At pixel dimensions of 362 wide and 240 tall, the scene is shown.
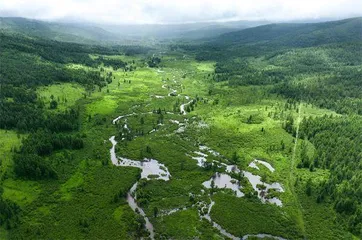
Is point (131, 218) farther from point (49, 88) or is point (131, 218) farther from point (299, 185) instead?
point (49, 88)

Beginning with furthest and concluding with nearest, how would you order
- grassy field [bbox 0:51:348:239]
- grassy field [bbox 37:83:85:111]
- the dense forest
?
1. grassy field [bbox 37:83:85:111]
2. the dense forest
3. grassy field [bbox 0:51:348:239]

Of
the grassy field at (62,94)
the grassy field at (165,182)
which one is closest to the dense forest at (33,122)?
the grassy field at (62,94)

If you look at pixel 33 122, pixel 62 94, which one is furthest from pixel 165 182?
pixel 62 94

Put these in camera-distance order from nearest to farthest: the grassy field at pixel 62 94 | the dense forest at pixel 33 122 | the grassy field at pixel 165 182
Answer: the grassy field at pixel 165 182 < the dense forest at pixel 33 122 < the grassy field at pixel 62 94

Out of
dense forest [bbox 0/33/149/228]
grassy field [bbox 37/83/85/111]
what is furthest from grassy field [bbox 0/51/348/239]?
dense forest [bbox 0/33/149/228]

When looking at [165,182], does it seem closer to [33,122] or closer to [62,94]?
[33,122]

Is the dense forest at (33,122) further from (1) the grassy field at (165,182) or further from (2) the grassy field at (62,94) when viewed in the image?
(1) the grassy field at (165,182)

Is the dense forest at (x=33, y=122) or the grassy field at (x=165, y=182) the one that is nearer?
the grassy field at (x=165, y=182)

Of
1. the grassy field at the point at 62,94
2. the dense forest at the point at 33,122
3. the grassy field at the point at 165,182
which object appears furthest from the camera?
the grassy field at the point at 62,94

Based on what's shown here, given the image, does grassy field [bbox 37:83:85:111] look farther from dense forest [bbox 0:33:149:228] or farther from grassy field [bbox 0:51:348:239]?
dense forest [bbox 0:33:149:228]

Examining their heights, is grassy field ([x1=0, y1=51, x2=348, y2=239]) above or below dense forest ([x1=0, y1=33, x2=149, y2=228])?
below

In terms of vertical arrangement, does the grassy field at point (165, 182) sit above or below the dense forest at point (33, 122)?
below
